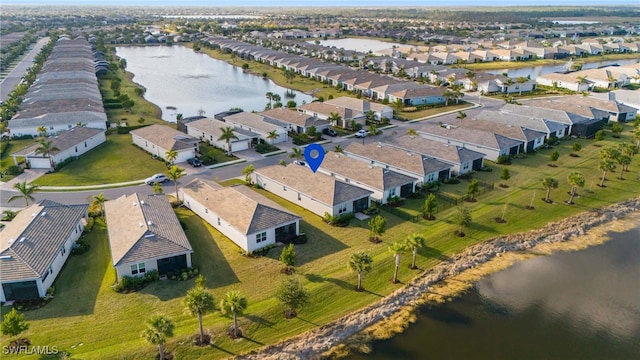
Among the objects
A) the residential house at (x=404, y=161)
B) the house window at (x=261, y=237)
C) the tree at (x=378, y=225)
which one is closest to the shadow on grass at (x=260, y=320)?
the house window at (x=261, y=237)

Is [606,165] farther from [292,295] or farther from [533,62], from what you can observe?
[533,62]

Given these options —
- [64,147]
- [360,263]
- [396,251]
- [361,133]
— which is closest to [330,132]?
[361,133]

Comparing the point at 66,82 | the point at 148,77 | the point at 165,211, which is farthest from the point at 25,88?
the point at 165,211

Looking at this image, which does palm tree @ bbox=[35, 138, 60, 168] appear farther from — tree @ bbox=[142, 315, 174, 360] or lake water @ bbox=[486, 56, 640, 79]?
lake water @ bbox=[486, 56, 640, 79]

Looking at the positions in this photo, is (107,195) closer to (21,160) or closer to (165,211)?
(165,211)

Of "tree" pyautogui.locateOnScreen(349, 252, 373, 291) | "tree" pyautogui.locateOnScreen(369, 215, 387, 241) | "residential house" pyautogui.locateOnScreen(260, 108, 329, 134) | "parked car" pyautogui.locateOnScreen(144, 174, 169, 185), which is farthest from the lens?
"residential house" pyautogui.locateOnScreen(260, 108, 329, 134)

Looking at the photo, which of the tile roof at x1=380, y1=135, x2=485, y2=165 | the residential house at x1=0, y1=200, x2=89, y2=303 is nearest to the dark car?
the residential house at x1=0, y1=200, x2=89, y2=303
